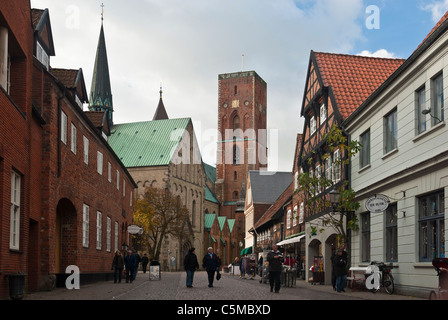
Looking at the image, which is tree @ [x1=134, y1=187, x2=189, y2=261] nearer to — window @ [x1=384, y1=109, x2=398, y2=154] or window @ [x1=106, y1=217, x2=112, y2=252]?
window @ [x1=106, y1=217, x2=112, y2=252]

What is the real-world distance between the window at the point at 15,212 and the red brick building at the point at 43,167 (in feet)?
0.08

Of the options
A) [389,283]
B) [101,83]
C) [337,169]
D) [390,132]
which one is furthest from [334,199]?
[101,83]

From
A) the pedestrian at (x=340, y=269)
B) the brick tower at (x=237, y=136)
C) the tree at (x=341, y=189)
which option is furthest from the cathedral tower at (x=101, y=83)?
the pedestrian at (x=340, y=269)

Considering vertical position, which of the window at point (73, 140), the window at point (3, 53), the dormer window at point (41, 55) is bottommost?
the window at point (73, 140)

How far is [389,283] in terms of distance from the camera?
19.2 metres

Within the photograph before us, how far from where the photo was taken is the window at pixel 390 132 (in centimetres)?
1991

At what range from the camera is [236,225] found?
356 ft

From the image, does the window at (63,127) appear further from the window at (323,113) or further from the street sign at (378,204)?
the window at (323,113)

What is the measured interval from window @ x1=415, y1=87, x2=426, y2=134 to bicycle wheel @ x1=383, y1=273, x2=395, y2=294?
4521mm

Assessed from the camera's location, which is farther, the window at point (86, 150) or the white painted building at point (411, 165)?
the window at point (86, 150)

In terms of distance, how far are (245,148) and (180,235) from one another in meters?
47.7

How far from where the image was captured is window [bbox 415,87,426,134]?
57.3 feet

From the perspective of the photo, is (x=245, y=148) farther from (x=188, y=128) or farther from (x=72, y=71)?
(x=72, y=71)

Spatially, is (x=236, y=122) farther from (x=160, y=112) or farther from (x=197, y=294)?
(x=197, y=294)
